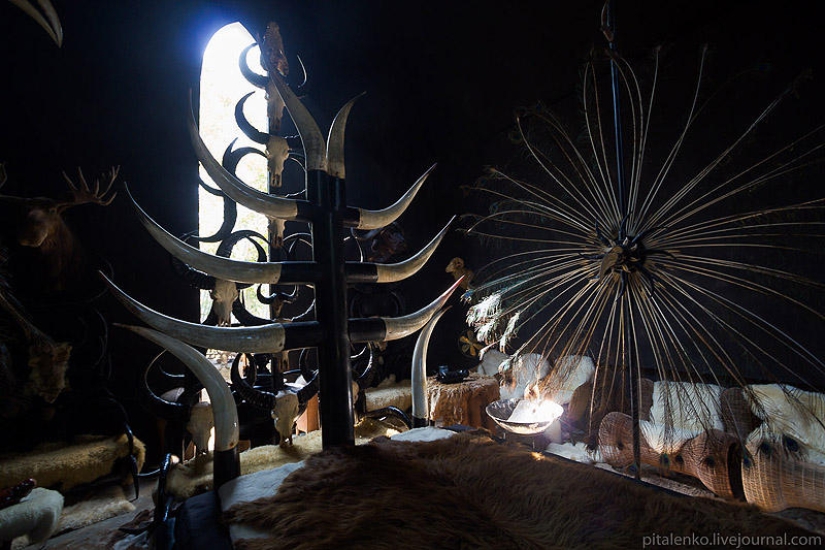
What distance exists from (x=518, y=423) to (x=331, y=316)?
91.7 inches

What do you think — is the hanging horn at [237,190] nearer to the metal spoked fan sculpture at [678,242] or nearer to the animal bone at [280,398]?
the animal bone at [280,398]

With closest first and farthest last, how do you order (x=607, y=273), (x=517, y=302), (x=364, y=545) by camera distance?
(x=364, y=545) → (x=607, y=273) → (x=517, y=302)

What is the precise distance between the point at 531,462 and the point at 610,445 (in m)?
2.57

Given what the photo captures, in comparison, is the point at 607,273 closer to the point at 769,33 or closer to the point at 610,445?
the point at 610,445

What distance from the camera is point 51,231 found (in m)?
2.97

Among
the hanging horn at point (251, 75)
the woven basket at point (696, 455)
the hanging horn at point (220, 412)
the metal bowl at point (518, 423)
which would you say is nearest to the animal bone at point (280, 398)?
the hanging horn at point (220, 412)

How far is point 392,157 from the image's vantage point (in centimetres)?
582

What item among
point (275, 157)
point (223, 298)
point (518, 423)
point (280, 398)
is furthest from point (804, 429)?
point (223, 298)

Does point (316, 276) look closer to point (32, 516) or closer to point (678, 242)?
point (678, 242)

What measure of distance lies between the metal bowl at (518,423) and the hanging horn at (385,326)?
2.02m

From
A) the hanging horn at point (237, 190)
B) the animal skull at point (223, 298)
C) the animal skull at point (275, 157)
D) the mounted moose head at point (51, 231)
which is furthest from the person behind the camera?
the mounted moose head at point (51, 231)

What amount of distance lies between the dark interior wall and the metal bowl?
1.92 metres

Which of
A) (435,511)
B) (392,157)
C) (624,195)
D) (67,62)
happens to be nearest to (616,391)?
(624,195)

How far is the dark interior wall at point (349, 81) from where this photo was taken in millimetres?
3213
